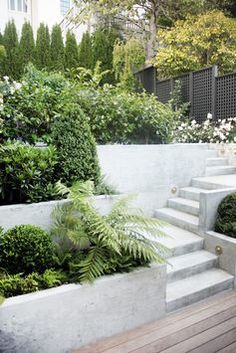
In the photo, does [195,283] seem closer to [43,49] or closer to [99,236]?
[99,236]

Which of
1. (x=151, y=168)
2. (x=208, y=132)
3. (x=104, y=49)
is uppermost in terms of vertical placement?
(x=104, y=49)

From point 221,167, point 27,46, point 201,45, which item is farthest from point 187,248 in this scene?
point 27,46

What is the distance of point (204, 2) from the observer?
335 inches

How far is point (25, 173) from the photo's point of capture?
9.07 ft

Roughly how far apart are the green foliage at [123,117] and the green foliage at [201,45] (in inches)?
146

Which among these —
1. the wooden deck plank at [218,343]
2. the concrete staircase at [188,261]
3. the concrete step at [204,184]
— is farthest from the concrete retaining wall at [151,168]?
the wooden deck plank at [218,343]

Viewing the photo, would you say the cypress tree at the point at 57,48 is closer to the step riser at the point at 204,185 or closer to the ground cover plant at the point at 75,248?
the step riser at the point at 204,185

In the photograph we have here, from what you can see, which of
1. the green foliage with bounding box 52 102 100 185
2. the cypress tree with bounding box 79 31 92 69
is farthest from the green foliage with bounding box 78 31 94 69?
the green foliage with bounding box 52 102 100 185

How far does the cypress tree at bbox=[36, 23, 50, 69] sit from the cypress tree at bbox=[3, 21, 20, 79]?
57 cm

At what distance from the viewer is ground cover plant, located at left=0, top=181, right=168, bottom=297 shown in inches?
92.6

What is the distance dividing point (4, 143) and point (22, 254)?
121 centimetres

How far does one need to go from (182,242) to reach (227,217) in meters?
0.56

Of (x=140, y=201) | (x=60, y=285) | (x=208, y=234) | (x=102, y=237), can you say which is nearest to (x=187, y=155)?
(x=140, y=201)

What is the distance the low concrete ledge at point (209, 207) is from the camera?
11.3 ft
